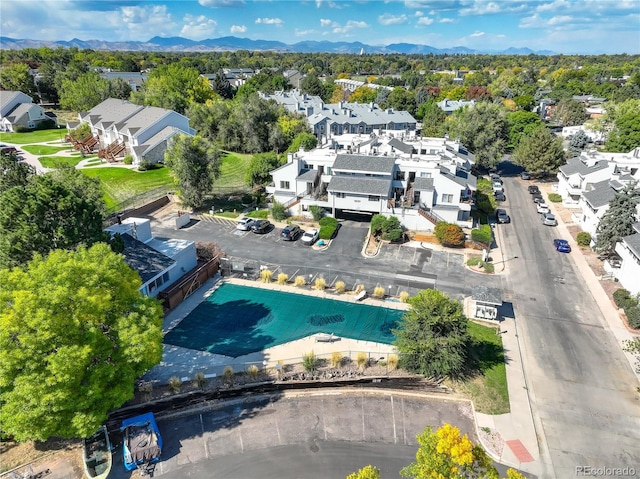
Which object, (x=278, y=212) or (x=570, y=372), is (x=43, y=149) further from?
(x=570, y=372)

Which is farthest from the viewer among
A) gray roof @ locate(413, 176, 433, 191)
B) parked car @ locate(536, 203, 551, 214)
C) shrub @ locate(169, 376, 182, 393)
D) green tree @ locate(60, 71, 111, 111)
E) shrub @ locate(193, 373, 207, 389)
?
green tree @ locate(60, 71, 111, 111)

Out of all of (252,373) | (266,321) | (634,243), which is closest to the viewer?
(252,373)

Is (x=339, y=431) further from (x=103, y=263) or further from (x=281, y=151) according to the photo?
(x=281, y=151)

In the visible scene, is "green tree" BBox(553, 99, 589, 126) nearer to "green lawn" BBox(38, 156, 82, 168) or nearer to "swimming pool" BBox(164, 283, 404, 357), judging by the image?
"swimming pool" BBox(164, 283, 404, 357)

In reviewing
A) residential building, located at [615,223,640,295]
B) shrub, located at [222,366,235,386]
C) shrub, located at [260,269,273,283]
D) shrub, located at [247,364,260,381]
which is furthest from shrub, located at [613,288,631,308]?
shrub, located at [222,366,235,386]

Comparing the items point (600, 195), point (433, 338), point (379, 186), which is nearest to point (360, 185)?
point (379, 186)

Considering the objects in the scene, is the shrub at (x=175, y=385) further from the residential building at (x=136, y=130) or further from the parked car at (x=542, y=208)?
the residential building at (x=136, y=130)

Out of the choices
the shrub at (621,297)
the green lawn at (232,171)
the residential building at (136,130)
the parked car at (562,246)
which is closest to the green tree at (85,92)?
the residential building at (136,130)
